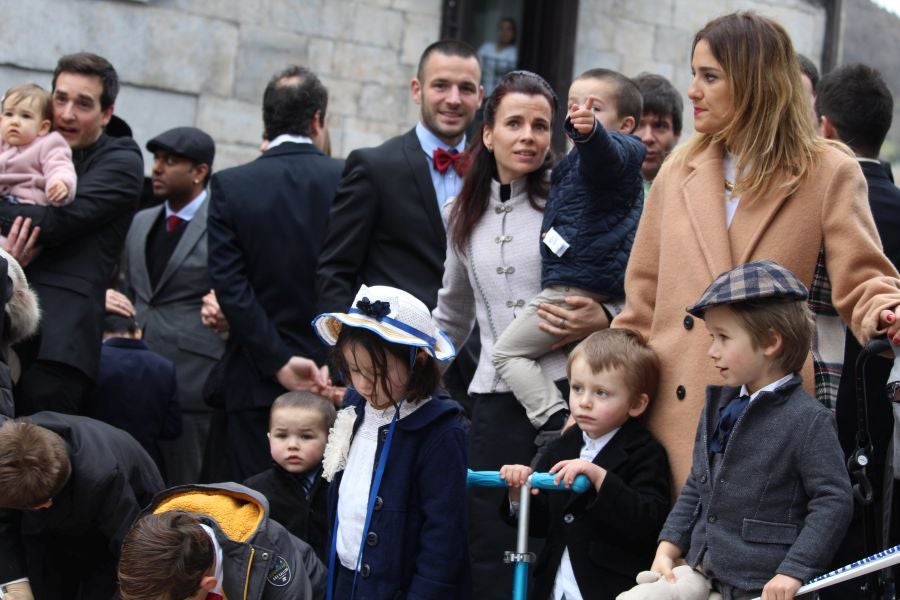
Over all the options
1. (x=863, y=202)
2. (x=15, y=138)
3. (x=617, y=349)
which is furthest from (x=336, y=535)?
(x=15, y=138)

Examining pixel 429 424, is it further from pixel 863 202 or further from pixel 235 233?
pixel 235 233

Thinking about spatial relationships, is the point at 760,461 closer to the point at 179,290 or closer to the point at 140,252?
the point at 179,290

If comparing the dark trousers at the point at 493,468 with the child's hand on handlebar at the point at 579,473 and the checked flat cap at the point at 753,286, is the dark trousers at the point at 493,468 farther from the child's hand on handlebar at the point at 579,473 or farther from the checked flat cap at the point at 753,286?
the checked flat cap at the point at 753,286

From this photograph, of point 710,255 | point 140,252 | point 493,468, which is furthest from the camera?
point 140,252

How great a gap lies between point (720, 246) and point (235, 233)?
2.91 metres

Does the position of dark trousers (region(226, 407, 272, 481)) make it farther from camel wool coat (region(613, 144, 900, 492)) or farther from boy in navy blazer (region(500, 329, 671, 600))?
camel wool coat (region(613, 144, 900, 492))

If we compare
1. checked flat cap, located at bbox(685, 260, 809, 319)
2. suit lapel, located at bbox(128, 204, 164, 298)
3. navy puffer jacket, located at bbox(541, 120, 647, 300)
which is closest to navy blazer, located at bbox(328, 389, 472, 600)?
navy puffer jacket, located at bbox(541, 120, 647, 300)

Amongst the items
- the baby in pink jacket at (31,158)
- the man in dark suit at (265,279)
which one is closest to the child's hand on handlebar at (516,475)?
the man in dark suit at (265,279)

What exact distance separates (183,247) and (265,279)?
1.10 meters

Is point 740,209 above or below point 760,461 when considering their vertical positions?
above

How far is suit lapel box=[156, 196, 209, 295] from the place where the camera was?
24.6ft

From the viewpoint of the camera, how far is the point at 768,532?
3.79 m

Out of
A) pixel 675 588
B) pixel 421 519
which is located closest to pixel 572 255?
pixel 421 519

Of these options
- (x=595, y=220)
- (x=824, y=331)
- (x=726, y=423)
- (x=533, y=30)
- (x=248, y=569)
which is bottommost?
(x=248, y=569)
